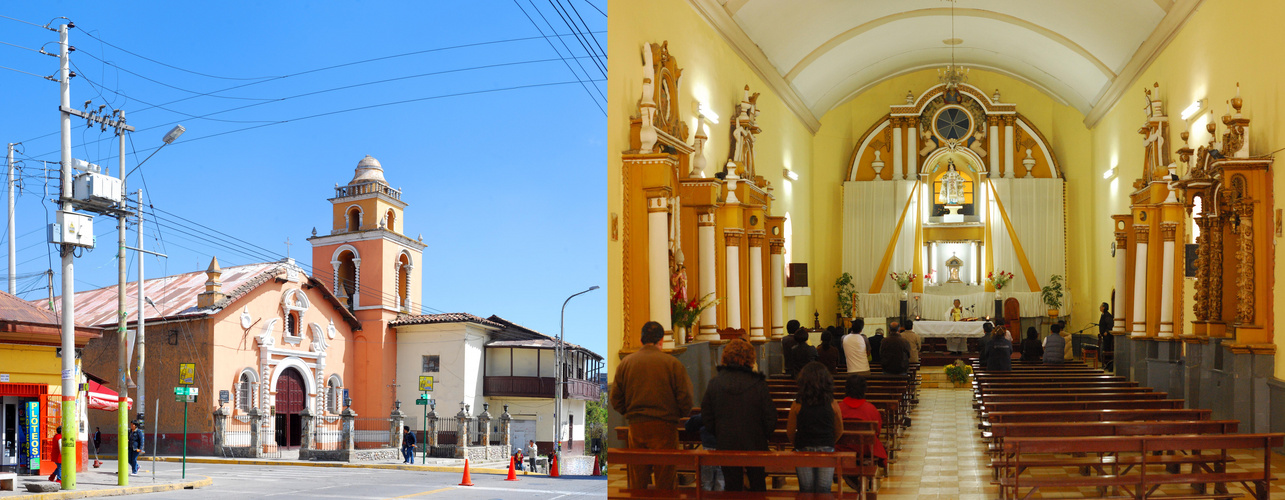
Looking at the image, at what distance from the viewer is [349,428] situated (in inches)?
262

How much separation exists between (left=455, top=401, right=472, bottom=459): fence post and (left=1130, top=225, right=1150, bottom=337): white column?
10208mm

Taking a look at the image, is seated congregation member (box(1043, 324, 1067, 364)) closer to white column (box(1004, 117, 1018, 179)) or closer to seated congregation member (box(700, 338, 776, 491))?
white column (box(1004, 117, 1018, 179))

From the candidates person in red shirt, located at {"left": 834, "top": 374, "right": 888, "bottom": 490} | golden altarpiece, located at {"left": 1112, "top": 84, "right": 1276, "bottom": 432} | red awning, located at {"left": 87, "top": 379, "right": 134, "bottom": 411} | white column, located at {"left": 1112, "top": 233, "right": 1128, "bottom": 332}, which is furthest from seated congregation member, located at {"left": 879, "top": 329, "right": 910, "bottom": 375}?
red awning, located at {"left": 87, "top": 379, "right": 134, "bottom": 411}

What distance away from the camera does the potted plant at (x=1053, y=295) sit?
20125mm

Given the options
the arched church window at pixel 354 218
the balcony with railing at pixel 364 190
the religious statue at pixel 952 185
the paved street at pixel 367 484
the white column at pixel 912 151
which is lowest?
the paved street at pixel 367 484

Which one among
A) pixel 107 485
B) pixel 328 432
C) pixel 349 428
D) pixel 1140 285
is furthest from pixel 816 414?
pixel 1140 285

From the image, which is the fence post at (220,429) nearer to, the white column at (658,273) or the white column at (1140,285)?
the white column at (658,273)

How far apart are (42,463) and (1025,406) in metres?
11.0

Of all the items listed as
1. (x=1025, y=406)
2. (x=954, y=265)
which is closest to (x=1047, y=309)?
(x=954, y=265)

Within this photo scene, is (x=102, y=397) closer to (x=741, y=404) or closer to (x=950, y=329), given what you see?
(x=741, y=404)

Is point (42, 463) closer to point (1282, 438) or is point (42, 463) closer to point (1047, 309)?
point (1282, 438)

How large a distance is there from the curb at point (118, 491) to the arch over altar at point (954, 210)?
1362 cm

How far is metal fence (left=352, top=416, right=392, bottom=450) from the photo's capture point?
6.56 m

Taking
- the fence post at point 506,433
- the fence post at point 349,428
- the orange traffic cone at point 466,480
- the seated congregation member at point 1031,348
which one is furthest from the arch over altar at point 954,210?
the fence post at point 349,428
